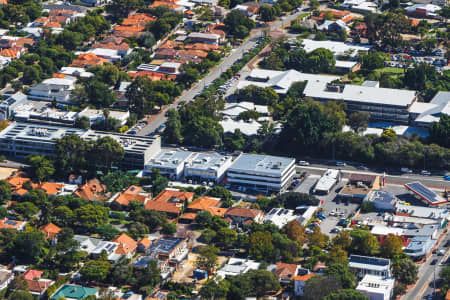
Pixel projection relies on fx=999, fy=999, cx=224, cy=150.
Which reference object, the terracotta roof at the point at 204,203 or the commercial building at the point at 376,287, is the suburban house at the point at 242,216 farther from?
the commercial building at the point at 376,287

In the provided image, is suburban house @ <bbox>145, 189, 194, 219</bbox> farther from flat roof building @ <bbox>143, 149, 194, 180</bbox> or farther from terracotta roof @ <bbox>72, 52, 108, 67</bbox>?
terracotta roof @ <bbox>72, 52, 108, 67</bbox>

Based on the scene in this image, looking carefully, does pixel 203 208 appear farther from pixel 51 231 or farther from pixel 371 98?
pixel 371 98

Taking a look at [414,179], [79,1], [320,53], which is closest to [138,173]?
[414,179]

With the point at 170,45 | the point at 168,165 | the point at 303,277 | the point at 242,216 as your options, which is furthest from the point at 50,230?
the point at 170,45

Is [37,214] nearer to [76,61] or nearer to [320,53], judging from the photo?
[76,61]

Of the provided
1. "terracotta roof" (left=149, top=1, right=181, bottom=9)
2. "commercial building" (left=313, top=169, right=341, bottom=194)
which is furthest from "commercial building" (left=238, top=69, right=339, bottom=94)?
"terracotta roof" (left=149, top=1, right=181, bottom=9)
